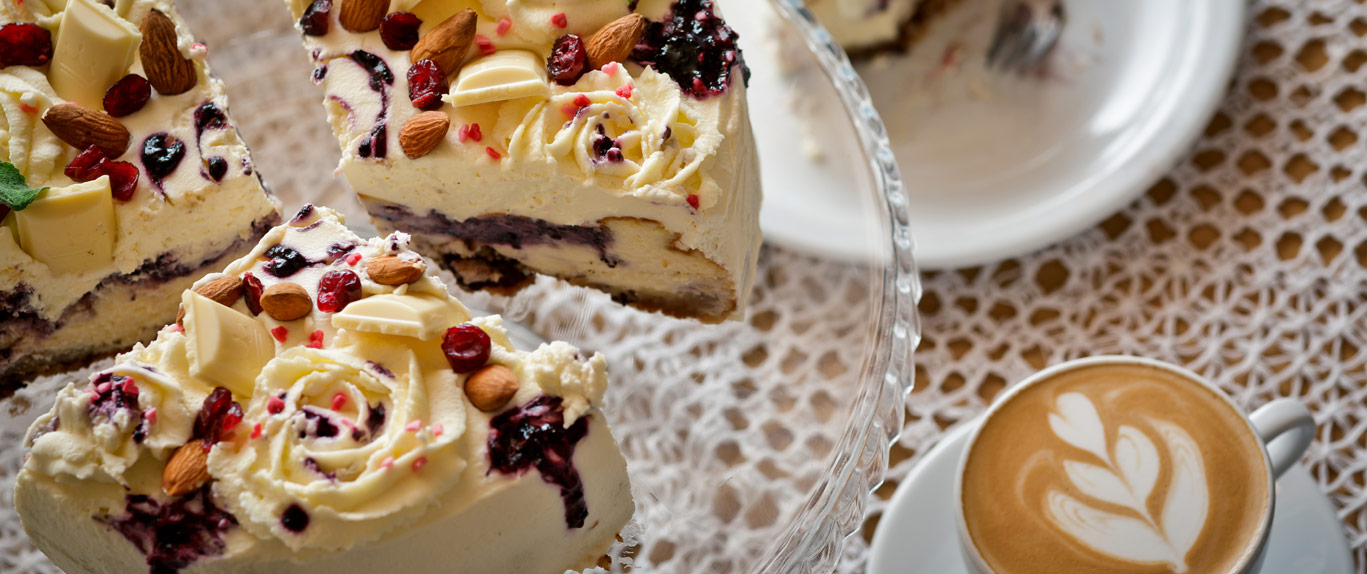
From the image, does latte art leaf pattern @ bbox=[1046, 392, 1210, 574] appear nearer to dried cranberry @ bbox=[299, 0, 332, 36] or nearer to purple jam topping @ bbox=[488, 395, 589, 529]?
purple jam topping @ bbox=[488, 395, 589, 529]

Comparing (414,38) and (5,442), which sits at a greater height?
(414,38)

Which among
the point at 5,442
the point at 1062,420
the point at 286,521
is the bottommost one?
the point at 5,442

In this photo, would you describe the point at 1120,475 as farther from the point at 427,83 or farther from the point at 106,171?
the point at 106,171

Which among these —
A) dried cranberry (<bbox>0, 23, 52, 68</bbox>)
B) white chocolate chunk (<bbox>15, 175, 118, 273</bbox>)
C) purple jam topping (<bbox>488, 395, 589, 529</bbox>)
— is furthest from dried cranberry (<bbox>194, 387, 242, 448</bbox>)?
dried cranberry (<bbox>0, 23, 52, 68</bbox>)

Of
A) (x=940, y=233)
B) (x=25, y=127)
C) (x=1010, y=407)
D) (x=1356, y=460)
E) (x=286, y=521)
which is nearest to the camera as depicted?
(x=286, y=521)

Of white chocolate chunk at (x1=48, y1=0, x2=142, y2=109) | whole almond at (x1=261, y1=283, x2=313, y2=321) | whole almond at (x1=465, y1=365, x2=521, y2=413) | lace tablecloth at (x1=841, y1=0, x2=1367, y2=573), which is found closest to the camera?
whole almond at (x1=465, y1=365, x2=521, y2=413)

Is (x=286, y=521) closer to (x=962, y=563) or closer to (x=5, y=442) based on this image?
(x=5, y=442)

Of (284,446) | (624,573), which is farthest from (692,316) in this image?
(284,446)
